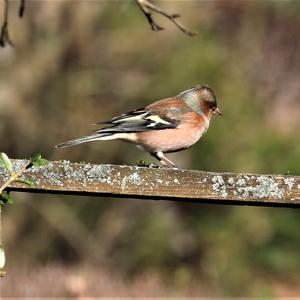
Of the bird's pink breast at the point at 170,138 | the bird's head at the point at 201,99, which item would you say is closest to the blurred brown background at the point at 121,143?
the bird's head at the point at 201,99

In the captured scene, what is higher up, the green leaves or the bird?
the bird

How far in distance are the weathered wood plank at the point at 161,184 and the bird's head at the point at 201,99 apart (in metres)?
2.48

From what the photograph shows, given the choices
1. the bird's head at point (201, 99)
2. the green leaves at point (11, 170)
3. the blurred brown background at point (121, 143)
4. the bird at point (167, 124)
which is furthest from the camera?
the blurred brown background at point (121, 143)

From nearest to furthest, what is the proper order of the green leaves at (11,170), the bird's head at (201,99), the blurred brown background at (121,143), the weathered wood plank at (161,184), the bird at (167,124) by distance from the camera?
the green leaves at (11,170), the weathered wood plank at (161,184), the bird at (167,124), the bird's head at (201,99), the blurred brown background at (121,143)

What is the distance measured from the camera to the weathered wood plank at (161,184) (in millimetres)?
2691

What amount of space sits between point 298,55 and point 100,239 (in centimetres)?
1456

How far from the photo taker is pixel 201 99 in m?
5.35

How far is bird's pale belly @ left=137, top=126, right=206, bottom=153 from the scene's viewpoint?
5.08 metres

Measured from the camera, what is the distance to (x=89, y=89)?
1170 cm

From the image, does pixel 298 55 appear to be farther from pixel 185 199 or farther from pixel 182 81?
pixel 185 199

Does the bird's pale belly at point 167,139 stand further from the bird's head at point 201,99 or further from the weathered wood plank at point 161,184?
the weathered wood plank at point 161,184

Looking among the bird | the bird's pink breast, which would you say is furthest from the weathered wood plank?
the bird's pink breast

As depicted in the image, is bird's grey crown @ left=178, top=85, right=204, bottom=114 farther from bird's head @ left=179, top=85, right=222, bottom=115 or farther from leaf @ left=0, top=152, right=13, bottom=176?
leaf @ left=0, top=152, right=13, bottom=176

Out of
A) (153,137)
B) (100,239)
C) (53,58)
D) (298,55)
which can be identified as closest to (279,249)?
(100,239)
